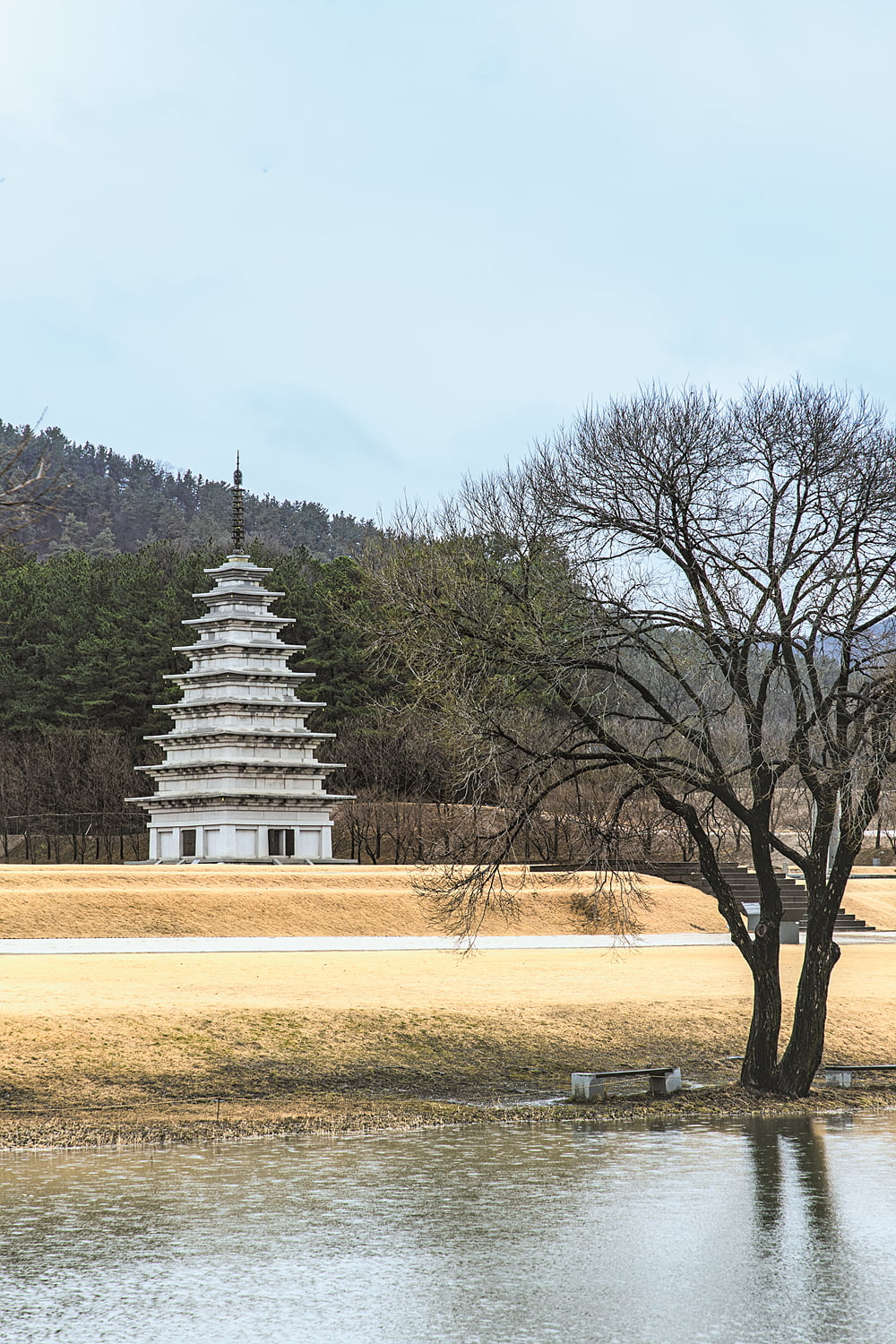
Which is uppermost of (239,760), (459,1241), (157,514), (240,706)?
(157,514)

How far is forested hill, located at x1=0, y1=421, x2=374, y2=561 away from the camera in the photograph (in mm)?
142750

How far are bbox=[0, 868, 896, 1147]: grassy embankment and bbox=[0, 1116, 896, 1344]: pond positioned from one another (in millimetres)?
1483

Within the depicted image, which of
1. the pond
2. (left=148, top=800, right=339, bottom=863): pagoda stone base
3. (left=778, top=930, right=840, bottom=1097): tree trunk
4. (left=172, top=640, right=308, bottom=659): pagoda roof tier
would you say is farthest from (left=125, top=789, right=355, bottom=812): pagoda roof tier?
the pond

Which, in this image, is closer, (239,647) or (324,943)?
(324,943)

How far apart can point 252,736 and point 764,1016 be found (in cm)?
3591

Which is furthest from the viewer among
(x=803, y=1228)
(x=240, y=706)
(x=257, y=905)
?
(x=240, y=706)

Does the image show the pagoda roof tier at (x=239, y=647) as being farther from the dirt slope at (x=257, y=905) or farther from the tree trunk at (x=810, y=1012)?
the tree trunk at (x=810, y=1012)

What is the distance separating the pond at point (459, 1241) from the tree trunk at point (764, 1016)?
78.3 inches

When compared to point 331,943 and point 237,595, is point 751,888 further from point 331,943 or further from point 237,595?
point 237,595

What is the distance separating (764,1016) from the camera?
56.7ft

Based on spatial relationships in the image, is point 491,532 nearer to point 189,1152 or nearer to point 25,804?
point 189,1152

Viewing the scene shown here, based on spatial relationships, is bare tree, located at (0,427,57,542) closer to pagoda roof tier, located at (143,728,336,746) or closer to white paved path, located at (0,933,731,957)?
white paved path, located at (0,933,731,957)

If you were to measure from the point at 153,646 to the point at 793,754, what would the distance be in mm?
63061

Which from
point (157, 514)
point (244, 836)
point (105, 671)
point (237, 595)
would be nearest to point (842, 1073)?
point (244, 836)
